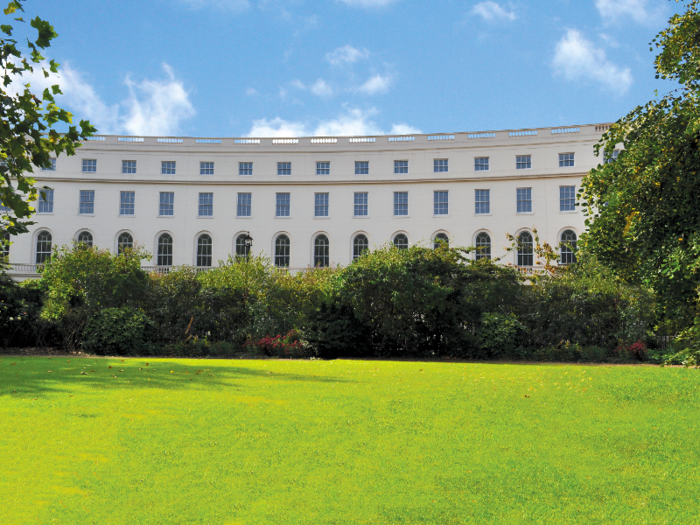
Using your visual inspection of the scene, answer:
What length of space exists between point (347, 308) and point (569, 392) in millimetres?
12765

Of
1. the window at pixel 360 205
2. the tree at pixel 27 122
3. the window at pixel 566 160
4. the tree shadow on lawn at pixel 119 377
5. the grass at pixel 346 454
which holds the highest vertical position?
the window at pixel 566 160

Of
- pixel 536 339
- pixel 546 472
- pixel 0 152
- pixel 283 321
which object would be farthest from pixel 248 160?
pixel 546 472

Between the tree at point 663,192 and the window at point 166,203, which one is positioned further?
the window at point 166,203

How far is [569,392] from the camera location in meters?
11.0

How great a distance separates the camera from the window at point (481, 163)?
53.3 m

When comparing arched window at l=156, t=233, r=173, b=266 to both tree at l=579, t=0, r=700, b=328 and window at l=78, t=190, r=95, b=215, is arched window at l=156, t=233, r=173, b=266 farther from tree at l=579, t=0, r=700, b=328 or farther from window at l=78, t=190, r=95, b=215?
tree at l=579, t=0, r=700, b=328

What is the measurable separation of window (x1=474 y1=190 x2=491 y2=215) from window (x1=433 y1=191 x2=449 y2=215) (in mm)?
2710

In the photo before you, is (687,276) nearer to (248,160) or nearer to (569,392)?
(569,392)

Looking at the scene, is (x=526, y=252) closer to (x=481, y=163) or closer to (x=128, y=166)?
(x=481, y=163)

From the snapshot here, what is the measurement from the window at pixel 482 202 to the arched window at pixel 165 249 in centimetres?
2876

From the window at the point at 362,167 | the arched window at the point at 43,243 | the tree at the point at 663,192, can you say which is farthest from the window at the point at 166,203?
the tree at the point at 663,192

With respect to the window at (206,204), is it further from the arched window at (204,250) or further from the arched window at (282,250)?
the arched window at (282,250)

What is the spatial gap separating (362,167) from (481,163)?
1110 centimetres

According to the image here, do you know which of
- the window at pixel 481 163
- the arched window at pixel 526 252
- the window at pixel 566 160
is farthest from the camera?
the window at pixel 481 163
